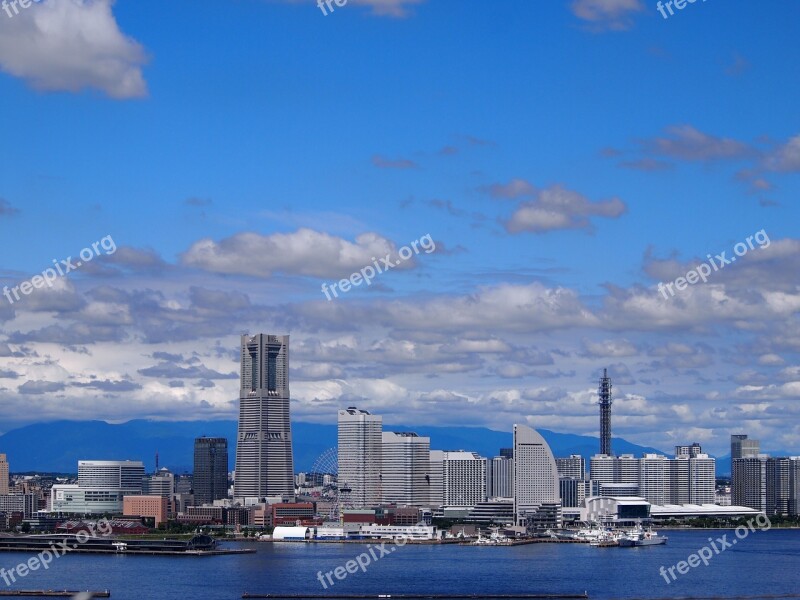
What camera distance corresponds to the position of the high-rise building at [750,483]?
441 feet

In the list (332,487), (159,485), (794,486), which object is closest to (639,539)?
(794,486)

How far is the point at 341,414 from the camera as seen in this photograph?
12375 cm

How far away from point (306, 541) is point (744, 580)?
3922 cm

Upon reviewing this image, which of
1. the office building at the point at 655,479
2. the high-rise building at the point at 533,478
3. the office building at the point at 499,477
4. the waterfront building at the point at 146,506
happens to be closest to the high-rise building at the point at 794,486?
the office building at the point at 655,479

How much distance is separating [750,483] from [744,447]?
19.8m

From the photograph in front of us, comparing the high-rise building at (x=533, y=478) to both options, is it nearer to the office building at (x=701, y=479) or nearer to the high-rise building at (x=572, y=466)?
the office building at (x=701, y=479)

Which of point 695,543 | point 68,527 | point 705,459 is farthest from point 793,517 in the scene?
point 68,527

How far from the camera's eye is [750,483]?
136 meters

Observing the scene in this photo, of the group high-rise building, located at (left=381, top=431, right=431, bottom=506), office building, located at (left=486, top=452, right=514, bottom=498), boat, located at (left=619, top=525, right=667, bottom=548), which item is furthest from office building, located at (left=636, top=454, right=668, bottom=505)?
boat, located at (left=619, top=525, right=667, bottom=548)

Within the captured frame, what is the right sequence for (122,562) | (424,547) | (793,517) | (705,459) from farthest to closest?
1. (705,459)
2. (793,517)
3. (424,547)
4. (122,562)

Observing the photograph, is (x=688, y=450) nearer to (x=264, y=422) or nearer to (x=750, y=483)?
(x=750, y=483)

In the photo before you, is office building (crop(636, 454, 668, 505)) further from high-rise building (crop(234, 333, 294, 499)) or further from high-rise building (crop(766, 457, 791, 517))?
high-rise building (crop(234, 333, 294, 499))

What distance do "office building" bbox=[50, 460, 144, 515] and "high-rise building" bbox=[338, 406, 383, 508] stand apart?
57.7 ft

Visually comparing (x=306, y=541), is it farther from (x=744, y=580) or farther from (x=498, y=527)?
(x=744, y=580)
